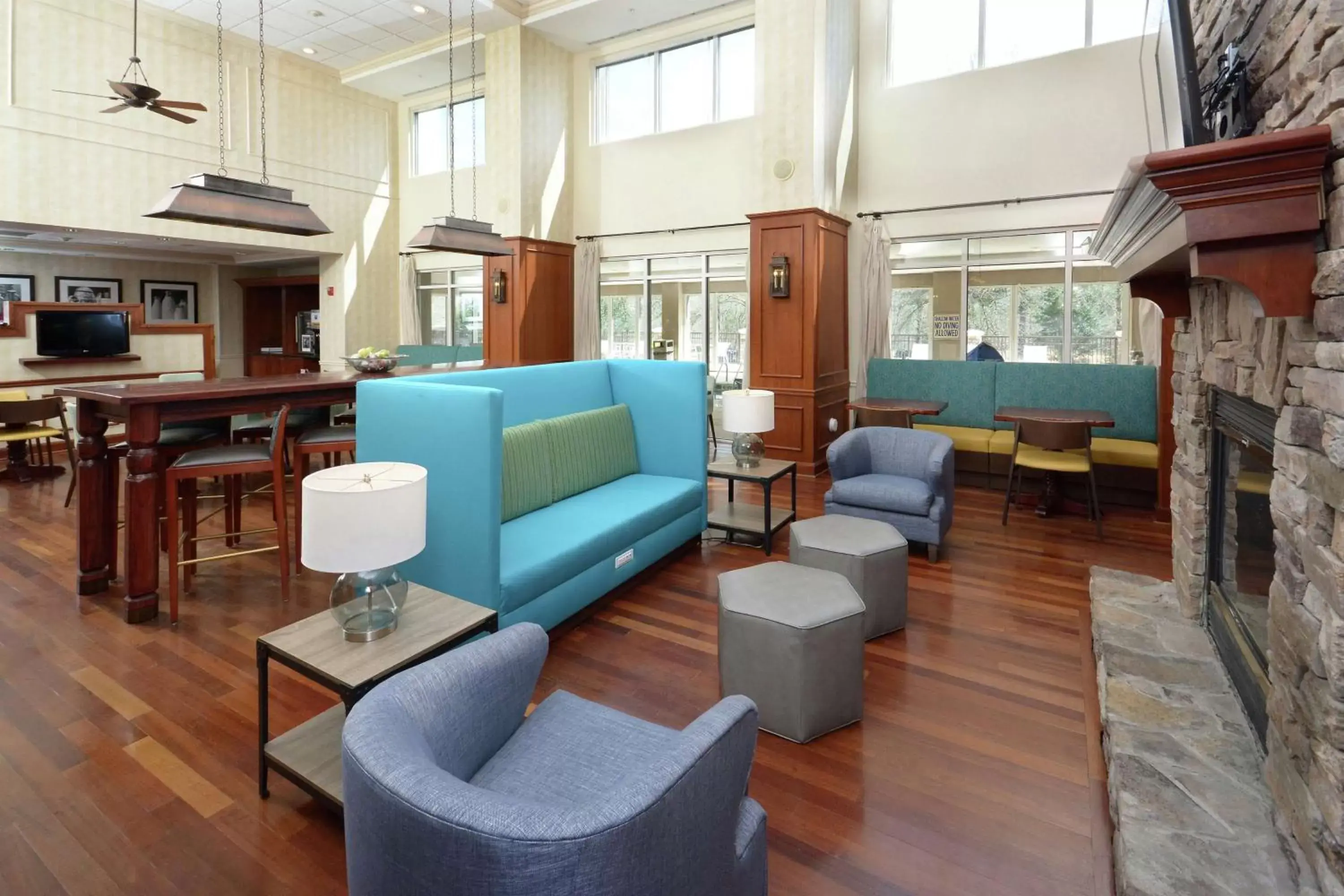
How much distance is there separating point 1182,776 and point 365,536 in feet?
7.64

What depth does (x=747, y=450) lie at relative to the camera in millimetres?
4539

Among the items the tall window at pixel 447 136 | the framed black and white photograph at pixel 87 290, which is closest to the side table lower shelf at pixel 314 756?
the tall window at pixel 447 136

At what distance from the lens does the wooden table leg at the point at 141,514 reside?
10.8 ft

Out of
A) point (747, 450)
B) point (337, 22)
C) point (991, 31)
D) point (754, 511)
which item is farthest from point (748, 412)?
point (337, 22)

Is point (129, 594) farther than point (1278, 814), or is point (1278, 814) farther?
point (129, 594)

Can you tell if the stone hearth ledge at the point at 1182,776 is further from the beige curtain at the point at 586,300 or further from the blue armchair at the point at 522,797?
the beige curtain at the point at 586,300

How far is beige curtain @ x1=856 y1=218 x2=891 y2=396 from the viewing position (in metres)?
7.14

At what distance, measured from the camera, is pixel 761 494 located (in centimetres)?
597

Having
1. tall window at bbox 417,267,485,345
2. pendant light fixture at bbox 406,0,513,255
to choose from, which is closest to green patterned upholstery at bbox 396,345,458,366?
tall window at bbox 417,267,485,345

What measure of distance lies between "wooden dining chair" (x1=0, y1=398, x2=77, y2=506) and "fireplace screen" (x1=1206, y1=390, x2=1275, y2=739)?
7.43 m

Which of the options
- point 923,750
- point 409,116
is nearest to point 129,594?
point 923,750

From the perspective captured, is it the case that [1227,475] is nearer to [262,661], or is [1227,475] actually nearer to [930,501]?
[930,501]

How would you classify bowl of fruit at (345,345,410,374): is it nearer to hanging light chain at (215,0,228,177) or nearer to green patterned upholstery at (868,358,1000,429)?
green patterned upholstery at (868,358,1000,429)

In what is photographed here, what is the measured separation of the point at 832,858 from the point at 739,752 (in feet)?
2.76
